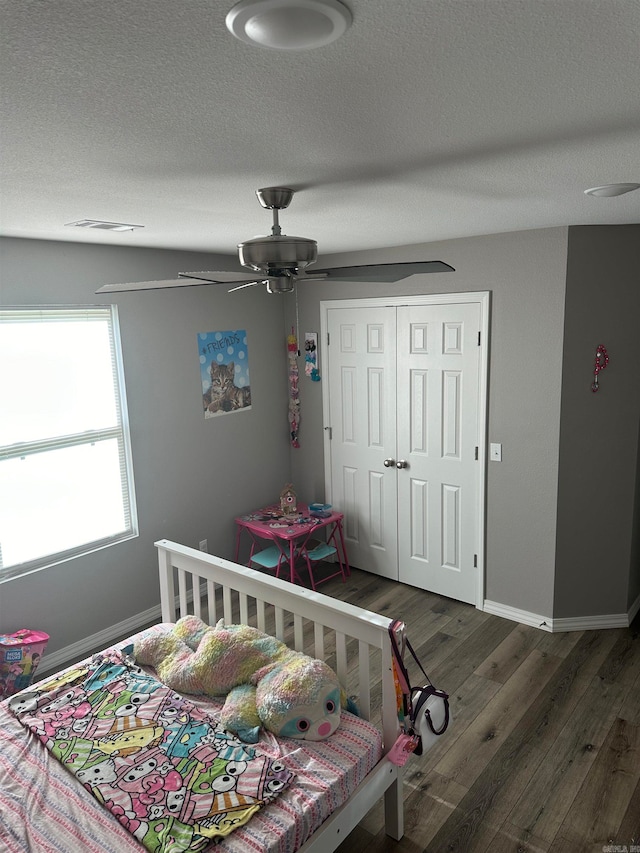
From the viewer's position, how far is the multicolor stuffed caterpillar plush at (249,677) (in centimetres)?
221

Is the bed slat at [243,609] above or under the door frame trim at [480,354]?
under

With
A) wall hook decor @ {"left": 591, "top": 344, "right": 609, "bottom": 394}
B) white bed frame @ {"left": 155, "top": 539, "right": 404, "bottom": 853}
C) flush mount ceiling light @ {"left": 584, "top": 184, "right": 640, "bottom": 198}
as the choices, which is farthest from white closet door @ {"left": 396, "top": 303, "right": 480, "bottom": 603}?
white bed frame @ {"left": 155, "top": 539, "right": 404, "bottom": 853}

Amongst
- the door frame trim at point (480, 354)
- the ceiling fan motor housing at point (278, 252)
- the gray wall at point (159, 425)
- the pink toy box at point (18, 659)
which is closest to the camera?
the ceiling fan motor housing at point (278, 252)

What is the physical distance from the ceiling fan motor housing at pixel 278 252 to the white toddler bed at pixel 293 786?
1.35m

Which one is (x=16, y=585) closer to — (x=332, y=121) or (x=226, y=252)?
(x=226, y=252)

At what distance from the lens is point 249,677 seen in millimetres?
2424

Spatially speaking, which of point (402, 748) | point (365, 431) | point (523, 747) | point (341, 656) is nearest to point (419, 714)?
point (402, 748)

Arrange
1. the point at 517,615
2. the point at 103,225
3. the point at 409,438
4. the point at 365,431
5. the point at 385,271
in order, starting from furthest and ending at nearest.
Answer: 1. the point at 365,431
2. the point at 409,438
3. the point at 517,615
4. the point at 103,225
5. the point at 385,271

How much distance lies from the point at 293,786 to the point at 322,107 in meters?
2.00

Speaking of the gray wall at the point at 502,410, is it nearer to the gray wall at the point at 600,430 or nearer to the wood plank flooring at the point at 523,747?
the gray wall at the point at 600,430

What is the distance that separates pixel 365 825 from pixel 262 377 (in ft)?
9.93

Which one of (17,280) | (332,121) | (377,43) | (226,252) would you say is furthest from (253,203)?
(226,252)

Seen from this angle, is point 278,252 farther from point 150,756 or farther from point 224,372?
point 224,372

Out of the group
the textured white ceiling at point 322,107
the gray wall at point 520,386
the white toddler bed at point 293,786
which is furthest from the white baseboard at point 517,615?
the textured white ceiling at point 322,107
